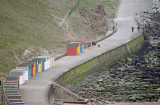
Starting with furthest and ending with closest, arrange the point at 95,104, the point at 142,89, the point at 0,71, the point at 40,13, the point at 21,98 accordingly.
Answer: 1. the point at 40,13
2. the point at 142,89
3. the point at 0,71
4. the point at 95,104
5. the point at 21,98

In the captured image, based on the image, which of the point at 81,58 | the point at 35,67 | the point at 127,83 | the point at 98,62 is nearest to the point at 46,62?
the point at 35,67

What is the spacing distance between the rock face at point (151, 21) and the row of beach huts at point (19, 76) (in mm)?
43742

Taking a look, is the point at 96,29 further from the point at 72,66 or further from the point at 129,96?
the point at 129,96

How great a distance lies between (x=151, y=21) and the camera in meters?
92.4

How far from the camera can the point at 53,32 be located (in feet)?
212

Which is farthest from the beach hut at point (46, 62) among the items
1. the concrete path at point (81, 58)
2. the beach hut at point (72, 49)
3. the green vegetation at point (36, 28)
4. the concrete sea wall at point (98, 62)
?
the beach hut at point (72, 49)

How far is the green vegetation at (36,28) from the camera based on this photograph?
48.2m

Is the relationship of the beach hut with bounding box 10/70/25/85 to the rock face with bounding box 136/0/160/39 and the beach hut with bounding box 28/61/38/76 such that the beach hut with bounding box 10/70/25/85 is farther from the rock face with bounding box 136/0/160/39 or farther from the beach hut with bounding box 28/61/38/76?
the rock face with bounding box 136/0/160/39

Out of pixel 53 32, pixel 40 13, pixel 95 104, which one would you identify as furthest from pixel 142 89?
pixel 40 13

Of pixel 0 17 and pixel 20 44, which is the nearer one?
pixel 20 44

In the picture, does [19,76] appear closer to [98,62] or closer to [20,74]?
[20,74]

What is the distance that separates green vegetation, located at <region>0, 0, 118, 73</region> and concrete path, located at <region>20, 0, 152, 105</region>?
10.2 ft

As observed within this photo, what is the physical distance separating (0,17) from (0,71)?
1511 cm

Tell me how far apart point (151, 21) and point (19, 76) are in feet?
194
